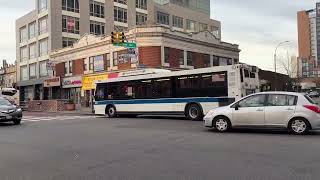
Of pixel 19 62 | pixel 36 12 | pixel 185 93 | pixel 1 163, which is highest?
pixel 36 12

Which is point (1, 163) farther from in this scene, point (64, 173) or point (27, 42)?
point (27, 42)

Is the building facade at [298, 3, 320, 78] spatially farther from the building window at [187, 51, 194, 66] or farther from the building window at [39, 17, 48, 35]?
the building window at [39, 17, 48, 35]

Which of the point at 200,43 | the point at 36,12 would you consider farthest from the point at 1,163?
the point at 36,12

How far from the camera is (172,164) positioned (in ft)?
28.1

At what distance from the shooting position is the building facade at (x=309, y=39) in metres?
86.9

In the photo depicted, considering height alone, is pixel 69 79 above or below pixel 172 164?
above

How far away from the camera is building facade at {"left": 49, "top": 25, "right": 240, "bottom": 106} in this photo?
44625 mm

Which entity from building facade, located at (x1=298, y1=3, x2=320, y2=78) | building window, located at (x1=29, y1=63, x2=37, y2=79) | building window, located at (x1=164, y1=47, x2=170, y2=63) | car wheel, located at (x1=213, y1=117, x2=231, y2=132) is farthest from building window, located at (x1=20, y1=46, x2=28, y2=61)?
car wheel, located at (x1=213, y1=117, x2=231, y2=132)

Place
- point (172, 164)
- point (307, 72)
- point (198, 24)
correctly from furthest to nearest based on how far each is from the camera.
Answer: point (307, 72), point (198, 24), point (172, 164)

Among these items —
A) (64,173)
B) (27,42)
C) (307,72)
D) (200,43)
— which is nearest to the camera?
(64,173)

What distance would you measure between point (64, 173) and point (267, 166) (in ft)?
12.8

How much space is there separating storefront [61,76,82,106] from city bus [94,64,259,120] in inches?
984

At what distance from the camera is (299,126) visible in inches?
539

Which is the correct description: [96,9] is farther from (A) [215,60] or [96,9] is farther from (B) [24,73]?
(A) [215,60]
